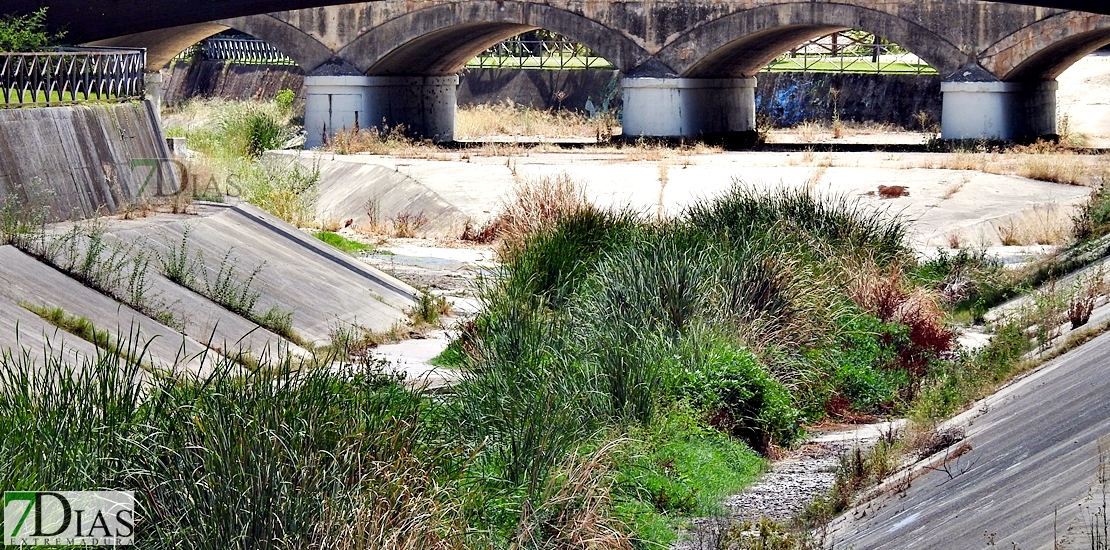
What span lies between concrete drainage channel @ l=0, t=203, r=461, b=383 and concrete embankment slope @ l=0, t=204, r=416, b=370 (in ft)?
0.06

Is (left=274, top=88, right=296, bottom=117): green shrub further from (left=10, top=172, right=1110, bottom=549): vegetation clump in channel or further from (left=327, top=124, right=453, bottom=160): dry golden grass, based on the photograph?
(left=10, top=172, right=1110, bottom=549): vegetation clump in channel

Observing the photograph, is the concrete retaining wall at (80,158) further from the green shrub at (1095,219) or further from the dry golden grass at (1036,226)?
the dry golden grass at (1036,226)

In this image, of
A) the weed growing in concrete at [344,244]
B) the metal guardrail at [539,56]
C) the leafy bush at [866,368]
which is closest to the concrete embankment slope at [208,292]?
the weed growing in concrete at [344,244]

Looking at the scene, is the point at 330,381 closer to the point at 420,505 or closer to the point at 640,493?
the point at 420,505

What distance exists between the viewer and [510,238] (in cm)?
1745

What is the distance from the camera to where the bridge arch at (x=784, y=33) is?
1423 inches

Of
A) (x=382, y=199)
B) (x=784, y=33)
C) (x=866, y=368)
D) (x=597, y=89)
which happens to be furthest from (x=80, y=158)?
(x=597, y=89)

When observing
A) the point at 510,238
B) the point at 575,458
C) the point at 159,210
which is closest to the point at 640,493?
the point at 575,458

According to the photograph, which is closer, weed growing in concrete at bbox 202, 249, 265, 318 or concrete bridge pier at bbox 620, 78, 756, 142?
weed growing in concrete at bbox 202, 249, 265, 318

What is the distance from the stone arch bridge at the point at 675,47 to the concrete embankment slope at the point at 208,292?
13.7m

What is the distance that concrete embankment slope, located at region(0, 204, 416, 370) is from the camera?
1291 centimetres

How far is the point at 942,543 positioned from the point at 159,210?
13016 millimetres

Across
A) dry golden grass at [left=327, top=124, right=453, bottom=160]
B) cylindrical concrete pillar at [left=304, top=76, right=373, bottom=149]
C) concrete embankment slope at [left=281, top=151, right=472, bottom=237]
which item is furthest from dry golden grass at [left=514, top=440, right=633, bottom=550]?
cylindrical concrete pillar at [left=304, top=76, right=373, bottom=149]

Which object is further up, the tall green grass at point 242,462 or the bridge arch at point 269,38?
the bridge arch at point 269,38
